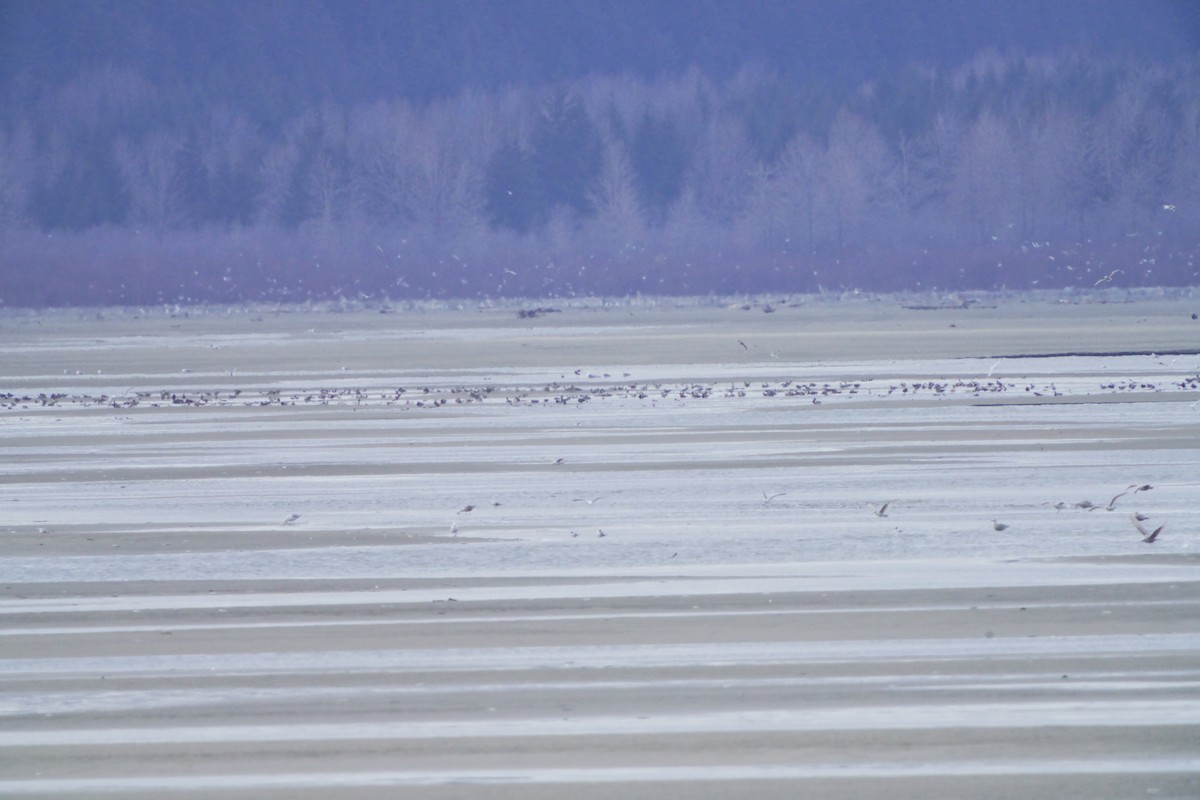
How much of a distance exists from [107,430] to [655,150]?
3448 inches

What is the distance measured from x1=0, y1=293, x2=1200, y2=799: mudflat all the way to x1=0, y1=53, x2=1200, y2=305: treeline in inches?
2494

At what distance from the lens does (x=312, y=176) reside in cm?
10256

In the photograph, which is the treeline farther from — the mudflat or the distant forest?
the mudflat

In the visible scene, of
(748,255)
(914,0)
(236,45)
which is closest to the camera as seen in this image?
(748,255)

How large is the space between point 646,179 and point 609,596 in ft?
315

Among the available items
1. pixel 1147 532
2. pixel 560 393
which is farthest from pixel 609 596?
pixel 560 393

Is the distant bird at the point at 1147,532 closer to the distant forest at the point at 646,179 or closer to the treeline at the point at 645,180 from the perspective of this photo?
the distant forest at the point at 646,179

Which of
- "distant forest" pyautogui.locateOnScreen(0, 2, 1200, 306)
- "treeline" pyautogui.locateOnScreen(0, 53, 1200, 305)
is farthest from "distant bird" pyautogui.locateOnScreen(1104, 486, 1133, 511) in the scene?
"treeline" pyautogui.locateOnScreen(0, 53, 1200, 305)

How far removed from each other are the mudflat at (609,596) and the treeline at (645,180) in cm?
6336

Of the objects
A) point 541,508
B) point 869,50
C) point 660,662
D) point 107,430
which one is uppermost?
point 660,662

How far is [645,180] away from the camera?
104 metres

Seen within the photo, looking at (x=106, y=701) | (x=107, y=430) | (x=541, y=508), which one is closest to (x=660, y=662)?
(x=106, y=701)

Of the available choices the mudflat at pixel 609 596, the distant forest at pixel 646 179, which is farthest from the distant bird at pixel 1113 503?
the distant forest at pixel 646 179

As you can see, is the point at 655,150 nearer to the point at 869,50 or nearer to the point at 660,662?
the point at 869,50
